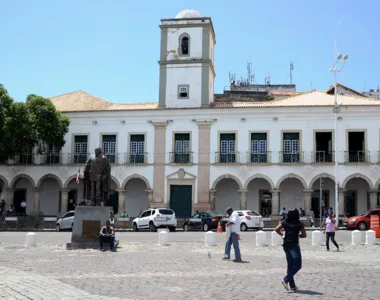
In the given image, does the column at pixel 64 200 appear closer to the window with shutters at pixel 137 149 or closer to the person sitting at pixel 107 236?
the window with shutters at pixel 137 149

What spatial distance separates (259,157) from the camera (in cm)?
3300

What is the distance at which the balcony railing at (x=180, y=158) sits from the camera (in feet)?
111

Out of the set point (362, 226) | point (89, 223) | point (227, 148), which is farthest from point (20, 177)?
point (362, 226)

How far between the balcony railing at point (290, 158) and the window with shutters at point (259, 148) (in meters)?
1.04

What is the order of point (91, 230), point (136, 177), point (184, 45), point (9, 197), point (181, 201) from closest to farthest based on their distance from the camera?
→ point (91, 230) < point (181, 201) < point (136, 177) < point (9, 197) < point (184, 45)

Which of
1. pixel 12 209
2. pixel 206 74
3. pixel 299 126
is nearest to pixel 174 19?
pixel 206 74

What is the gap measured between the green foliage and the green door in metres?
8.63

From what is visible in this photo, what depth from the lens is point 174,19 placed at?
35875 mm

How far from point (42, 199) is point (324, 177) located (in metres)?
20.5

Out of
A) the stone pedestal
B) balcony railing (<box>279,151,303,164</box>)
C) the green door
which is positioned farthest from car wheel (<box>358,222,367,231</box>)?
the stone pedestal

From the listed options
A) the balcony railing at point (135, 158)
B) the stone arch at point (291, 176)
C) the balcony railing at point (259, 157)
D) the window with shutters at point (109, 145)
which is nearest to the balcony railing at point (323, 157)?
the stone arch at point (291, 176)

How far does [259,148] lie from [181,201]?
20.8 ft

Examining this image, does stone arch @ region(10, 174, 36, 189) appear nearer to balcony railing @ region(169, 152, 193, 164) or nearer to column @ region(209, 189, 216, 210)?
balcony railing @ region(169, 152, 193, 164)

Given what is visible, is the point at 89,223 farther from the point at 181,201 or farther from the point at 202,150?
the point at 202,150
